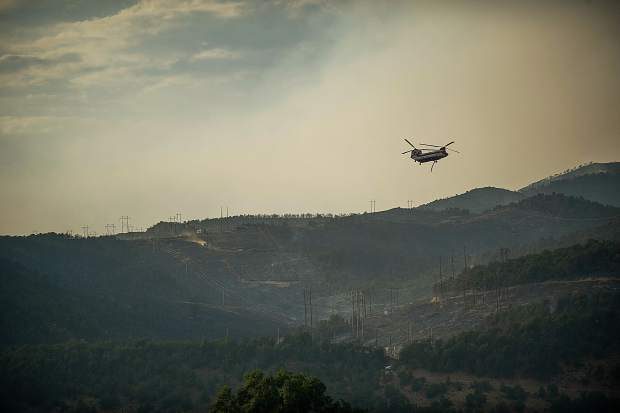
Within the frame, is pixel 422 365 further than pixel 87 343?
No

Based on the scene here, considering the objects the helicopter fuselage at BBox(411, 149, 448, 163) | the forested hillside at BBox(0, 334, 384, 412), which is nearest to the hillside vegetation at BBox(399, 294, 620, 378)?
the forested hillside at BBox(0, 334, 384, 412)

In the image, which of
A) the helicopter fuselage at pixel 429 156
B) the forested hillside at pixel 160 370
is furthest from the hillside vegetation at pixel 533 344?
the helicopter fuselage at pixel 429 156

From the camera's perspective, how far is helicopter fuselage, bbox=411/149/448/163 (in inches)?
4936

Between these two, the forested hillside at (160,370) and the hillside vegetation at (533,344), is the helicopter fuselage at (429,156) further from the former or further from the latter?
the hillside vegetation at (533,344)

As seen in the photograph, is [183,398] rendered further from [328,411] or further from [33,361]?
[328,411]

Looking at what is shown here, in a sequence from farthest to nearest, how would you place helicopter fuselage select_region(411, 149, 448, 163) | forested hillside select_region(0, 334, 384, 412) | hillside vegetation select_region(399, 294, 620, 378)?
hillside vegetation select_region(399, 294, 620, 378) → forested hillside select_region(0, 334, 384, 412) → helicopter fuselage select_region(411, 149, 448, 163)

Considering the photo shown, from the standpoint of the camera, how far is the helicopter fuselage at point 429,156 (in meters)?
125

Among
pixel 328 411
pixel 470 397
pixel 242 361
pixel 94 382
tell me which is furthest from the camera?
pixel 242 361

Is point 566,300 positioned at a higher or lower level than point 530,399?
higher

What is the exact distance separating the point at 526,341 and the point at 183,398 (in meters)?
60.8

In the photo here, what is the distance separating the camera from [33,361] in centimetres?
16975

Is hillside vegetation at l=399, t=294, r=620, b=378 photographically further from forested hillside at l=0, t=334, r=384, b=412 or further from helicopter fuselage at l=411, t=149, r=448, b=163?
helicopter fuselage at l=411, t=149, r=448, b=163

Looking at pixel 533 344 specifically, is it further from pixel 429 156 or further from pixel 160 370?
pixel 160 370

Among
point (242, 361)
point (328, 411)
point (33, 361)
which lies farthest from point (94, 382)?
point (328, 411)
